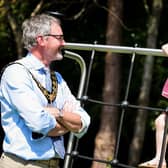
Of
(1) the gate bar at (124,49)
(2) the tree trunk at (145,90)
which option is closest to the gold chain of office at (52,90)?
(1) the gate bar at (124,49)

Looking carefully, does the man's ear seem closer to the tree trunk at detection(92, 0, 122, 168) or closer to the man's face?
the man's face

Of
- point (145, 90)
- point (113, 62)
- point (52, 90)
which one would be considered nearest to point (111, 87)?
point (113, 62)

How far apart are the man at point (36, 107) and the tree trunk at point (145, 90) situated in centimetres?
615

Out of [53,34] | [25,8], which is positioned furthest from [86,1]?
[53,34]

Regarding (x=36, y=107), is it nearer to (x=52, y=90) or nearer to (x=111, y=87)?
(x=52, y=90)

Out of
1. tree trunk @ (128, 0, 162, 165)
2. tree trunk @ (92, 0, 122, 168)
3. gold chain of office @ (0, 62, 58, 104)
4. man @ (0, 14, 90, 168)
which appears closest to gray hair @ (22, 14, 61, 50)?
man @ (0, 14, 90, 168)

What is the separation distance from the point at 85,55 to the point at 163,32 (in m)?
1.13

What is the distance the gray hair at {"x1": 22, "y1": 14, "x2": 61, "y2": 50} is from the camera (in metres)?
3.36

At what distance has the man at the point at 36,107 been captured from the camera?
3244mm

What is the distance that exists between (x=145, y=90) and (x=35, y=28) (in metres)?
6.40

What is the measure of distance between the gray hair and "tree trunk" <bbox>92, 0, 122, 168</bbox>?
6.35 meters

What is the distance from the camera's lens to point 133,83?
34.5 ft

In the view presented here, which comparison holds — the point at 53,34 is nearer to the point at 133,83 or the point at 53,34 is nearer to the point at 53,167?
the point at 53,167

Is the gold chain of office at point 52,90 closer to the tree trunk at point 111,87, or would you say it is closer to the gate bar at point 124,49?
the gate bar at point 124,49
